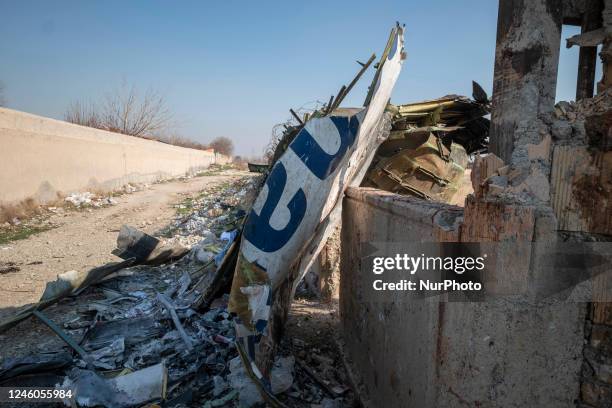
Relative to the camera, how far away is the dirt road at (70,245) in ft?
14.8

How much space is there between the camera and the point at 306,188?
6.98ft

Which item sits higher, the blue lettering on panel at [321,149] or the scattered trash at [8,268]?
the blue lettering on panel at [321,149]

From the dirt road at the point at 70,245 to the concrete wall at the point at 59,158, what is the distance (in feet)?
3.00

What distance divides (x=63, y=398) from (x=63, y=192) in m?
8.86

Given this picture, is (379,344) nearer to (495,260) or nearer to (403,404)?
(403,404)

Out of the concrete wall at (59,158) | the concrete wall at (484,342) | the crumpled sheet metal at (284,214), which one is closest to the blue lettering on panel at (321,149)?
the crumpled sheet metal at (284,214)

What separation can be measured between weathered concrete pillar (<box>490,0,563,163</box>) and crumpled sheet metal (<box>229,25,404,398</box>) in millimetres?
833

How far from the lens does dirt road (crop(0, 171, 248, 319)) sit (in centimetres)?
450

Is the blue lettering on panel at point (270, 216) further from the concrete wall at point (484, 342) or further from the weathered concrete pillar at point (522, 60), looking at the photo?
the weathered concrete pillar at point (522, 60)

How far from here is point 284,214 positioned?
82.3 inches

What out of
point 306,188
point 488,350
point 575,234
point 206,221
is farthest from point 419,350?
point 206,221

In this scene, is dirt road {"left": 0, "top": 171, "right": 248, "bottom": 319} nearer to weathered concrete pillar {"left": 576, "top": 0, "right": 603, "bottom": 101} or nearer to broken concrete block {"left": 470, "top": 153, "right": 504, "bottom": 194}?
broken concrete block {"left": 470, "top": 153, "right": 504, "bottom": 194}

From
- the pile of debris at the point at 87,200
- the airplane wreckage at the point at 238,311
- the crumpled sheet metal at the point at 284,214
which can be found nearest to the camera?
the crumpled sheet metal at the point at 284,214

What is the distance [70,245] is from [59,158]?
152 inches
